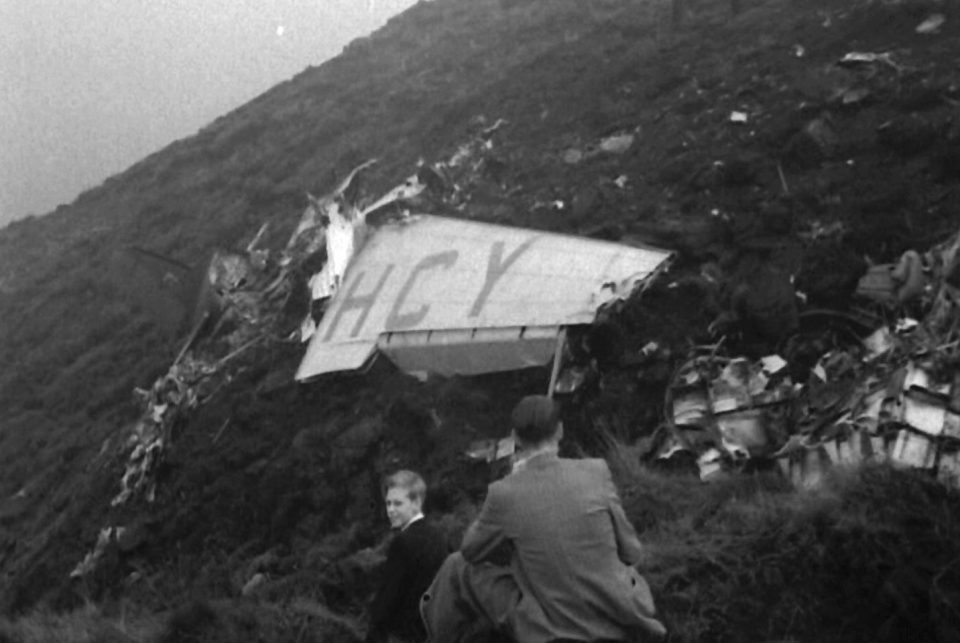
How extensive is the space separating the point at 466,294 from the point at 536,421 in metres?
4.84

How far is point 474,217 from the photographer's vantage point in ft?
34.9

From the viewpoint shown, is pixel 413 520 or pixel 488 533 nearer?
pixel 488 533

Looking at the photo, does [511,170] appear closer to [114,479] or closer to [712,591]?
[114,479]

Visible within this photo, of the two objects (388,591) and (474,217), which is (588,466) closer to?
(388,591)

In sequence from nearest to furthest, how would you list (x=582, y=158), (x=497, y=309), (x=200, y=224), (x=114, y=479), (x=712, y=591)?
1. (x=712, y=591)
2. (x=497, y=309)
3. (x=114, y=479)
4. (x=582, y=158)
5. (x=200, y=224)

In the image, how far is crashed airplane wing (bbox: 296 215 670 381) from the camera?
8016mm

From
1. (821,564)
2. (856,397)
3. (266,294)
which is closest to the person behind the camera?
(821,564)

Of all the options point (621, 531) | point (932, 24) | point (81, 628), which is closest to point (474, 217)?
point (932, 24)

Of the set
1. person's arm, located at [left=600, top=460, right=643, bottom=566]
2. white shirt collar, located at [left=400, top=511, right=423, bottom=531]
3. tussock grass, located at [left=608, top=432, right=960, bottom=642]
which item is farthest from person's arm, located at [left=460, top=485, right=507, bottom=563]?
tussock grass, located at [left=608, top=432, right=960, bottom=642]

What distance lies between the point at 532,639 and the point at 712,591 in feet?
5.42

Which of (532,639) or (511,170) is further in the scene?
(511,170)

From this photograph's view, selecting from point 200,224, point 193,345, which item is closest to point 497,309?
point 193,345

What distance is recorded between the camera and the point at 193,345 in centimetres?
1154

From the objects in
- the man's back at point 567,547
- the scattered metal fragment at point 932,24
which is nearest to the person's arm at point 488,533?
the man's back at point 567,547
